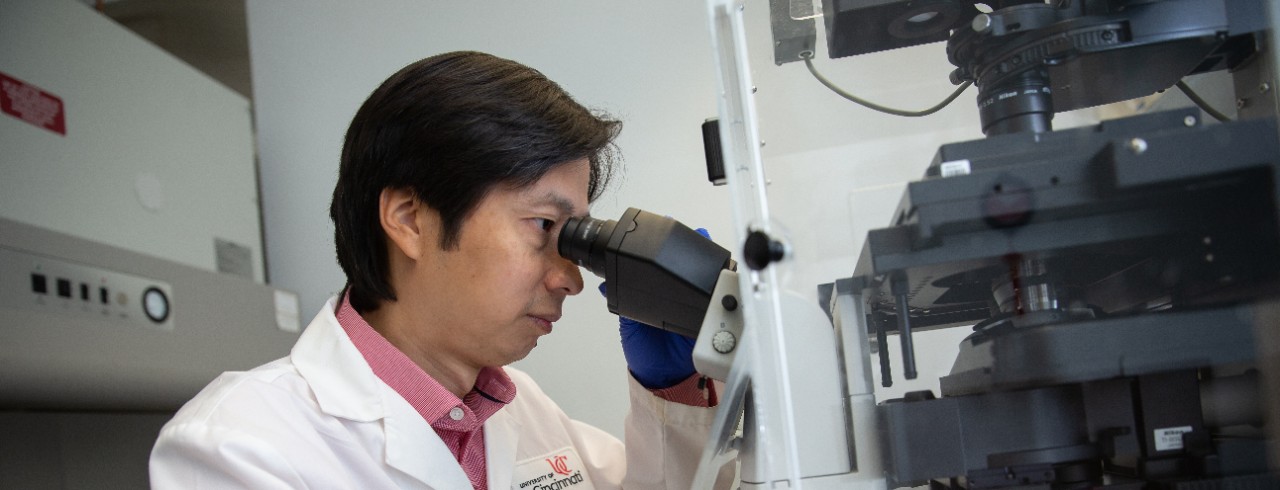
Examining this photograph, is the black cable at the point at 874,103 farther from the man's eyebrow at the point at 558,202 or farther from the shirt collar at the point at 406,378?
the shirt collar at the point at 406,378

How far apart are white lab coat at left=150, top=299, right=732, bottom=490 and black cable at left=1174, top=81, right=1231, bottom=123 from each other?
0.49m

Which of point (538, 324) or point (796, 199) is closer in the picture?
point (796, 199)

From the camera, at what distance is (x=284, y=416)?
993mm

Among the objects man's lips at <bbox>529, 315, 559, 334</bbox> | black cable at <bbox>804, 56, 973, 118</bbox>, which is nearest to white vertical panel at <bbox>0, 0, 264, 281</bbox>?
man's lips at <bbox>529, 315, 559, 334</bbox>

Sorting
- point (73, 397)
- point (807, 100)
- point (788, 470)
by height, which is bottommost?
point (788, 470)

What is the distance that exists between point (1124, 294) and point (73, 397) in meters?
1.48

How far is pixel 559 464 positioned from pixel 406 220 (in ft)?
1.41

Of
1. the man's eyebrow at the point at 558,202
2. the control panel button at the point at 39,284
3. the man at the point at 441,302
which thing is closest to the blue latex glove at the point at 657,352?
the man at the point at 441,302

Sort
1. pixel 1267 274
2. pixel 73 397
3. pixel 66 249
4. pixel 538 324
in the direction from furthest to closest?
pixel 73 397 → pixel 66 249 → pixel 538 324 → pixel 1267 274

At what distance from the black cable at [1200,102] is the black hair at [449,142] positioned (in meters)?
0.64

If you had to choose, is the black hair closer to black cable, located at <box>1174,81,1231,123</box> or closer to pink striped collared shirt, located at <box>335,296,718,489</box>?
pink striped collared shirt, located at <box>335,296,718,489</box>

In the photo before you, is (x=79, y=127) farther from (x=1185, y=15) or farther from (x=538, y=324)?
(x=1185, y=15)

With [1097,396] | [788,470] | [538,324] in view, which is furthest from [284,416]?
[1097,396]

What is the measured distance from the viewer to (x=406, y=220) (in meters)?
1.11
